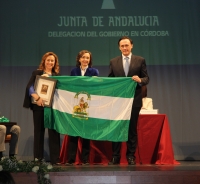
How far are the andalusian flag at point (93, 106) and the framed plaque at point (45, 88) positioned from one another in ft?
0.36

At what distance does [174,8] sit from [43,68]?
3.33 m

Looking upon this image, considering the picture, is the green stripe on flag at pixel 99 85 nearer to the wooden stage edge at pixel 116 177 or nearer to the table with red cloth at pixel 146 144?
the table with red cloth at pixel 146 144

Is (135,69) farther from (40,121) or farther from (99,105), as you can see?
(40,121)

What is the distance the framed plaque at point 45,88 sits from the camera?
5312mm

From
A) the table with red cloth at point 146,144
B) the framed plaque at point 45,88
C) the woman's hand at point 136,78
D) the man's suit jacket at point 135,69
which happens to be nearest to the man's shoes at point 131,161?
the table with red cloth at point 146,144

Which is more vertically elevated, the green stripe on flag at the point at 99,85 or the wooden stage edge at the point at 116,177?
the green stripe on flag at the point at 99,85

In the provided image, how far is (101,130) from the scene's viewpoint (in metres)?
5.45

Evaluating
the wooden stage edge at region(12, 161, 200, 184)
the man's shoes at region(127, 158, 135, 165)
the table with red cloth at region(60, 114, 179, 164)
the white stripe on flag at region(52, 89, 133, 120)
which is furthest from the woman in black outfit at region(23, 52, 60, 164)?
the wooden stage edge at region(12, 161, 200, 184)

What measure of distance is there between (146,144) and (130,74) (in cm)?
103

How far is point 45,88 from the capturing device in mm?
5348

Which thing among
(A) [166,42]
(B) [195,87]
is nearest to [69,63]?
(A) [166,42]

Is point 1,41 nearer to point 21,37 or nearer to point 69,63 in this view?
point 21,37

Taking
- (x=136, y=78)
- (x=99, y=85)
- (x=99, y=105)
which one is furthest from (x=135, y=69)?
(x=99, y=105)

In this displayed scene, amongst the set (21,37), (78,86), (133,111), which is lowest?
(133,111)
